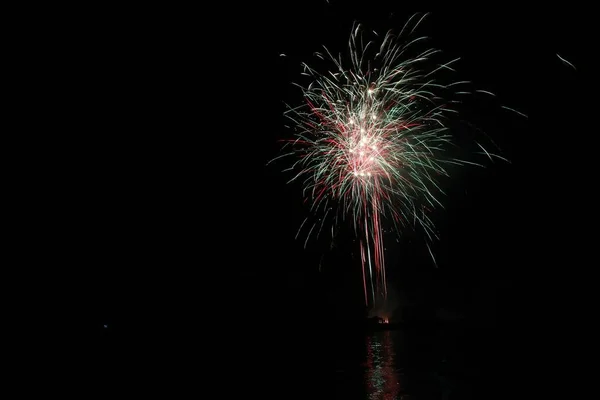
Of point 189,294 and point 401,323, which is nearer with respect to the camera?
point 189,294

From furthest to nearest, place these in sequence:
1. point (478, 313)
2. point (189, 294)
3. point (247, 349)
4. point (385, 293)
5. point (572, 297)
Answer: point (385, 293) < point (478, 313) < point (189, 294) < point (572, 297) < point (247, 349)

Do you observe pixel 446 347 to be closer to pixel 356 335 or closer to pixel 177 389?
pixel 356 335

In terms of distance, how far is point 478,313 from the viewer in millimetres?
31328

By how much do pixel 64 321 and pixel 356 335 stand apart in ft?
53.5

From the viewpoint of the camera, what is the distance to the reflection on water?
10766 millimetres

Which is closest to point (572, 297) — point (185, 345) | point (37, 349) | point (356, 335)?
point (356, 335)

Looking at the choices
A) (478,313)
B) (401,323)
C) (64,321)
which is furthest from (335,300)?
(64,321)

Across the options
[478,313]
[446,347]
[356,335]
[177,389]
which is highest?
[478,313]

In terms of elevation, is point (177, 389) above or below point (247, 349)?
below

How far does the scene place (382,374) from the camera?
530 inches

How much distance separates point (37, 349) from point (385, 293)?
1127 inches

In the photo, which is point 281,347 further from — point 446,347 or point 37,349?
point 37,349

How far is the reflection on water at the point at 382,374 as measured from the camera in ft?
35.3

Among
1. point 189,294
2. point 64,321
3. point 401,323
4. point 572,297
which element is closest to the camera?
point 64,321
